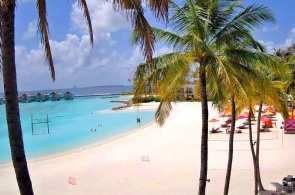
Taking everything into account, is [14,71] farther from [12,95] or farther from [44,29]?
[44,29]

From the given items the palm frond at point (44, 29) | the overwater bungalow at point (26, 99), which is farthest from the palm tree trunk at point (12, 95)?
the overwater bungalow at point (26, 99)

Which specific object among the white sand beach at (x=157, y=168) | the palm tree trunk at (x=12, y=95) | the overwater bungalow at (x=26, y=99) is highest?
the palm tree trunk at (x=12, y=95)

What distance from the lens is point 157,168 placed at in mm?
20016

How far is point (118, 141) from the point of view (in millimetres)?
34156

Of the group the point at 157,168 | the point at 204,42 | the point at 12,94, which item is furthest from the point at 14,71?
the point at 157,168

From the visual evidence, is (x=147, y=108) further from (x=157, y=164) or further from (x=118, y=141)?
(x=157, y=164)

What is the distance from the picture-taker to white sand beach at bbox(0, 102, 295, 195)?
15.8m

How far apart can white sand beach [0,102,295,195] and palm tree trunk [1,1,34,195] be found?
10.8 meters

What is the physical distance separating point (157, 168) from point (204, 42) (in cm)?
1290

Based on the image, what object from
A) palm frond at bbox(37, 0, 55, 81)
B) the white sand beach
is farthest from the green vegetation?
the white sand beach

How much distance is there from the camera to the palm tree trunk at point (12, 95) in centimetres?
470

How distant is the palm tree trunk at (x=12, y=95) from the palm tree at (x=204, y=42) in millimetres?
3630

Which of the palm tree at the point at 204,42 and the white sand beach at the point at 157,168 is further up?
the palm tree at the point at 204,42

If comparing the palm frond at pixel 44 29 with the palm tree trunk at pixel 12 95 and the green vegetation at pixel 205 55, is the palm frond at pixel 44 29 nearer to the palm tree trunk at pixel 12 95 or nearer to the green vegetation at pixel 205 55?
the palm tree trunk at pixel 12 95
